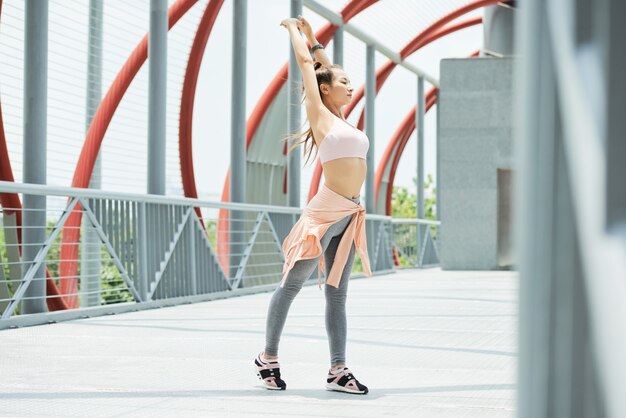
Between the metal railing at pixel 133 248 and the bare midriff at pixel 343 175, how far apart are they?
3.36 m

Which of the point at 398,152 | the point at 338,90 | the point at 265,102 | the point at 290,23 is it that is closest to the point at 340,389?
the point at 338,90

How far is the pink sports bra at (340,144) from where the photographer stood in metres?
4.23

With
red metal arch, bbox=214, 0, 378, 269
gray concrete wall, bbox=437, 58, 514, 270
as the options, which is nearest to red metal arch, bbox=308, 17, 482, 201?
red metal arch, bbox=214, 0, 378, 269

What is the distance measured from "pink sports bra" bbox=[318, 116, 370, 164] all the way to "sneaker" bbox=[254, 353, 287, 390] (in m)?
0.92

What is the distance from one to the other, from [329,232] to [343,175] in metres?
0.25

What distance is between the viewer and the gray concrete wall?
18484 mm

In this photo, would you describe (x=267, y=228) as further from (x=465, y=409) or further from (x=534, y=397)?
(x=534, y=397)

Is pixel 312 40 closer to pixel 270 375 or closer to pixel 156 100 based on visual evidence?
pixel 270 375

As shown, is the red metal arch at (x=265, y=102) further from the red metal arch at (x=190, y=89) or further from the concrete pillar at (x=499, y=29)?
the concrete pillar at (x=499, y=29)

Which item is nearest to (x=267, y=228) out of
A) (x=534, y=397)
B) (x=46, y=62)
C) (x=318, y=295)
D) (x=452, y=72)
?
(x=318, y=295)

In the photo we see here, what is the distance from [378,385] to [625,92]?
12.1 ft

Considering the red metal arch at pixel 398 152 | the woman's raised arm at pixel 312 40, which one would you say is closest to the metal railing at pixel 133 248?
the woman's raised arm at pixel 312 40

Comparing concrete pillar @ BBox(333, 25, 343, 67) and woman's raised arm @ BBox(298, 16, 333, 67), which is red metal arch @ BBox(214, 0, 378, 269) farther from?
woman's raised arm @ BBox(298, 16, 333, 67)

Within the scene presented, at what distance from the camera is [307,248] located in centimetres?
420
